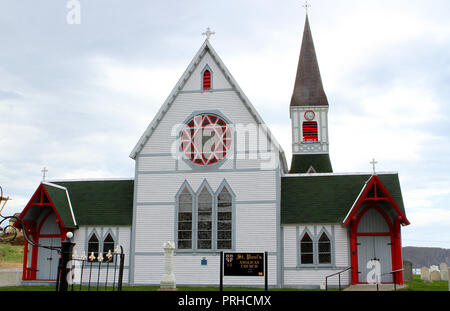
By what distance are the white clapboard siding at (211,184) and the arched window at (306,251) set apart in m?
2.73

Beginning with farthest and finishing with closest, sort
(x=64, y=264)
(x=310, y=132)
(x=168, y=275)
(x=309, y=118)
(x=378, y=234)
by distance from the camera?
(x=309, y=118) → (x=310, y=132) → (x=378, y=234) → (x=168, y=275) → (x=64, y=264)

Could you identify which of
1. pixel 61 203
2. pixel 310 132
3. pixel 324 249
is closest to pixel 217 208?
pixel 324 249

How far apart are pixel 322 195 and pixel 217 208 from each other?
5.80 metres

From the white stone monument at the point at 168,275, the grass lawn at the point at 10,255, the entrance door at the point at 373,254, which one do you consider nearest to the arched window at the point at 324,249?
the entrance door at the point at 373,254

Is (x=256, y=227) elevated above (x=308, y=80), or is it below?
below

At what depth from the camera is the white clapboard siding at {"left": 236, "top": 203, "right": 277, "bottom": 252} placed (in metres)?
26.4

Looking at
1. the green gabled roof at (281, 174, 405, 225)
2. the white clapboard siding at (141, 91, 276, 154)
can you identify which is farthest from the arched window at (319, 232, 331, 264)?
the white clapboard siding at (141, 91, 276, 154)

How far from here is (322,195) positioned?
2742cm

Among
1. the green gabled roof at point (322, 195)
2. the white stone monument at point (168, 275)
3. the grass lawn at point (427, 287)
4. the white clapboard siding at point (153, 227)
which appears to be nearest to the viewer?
the white stone monument at point (168, 275)

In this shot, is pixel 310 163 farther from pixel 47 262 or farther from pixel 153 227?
pixel 47 262

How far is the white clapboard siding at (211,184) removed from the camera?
2697 cm

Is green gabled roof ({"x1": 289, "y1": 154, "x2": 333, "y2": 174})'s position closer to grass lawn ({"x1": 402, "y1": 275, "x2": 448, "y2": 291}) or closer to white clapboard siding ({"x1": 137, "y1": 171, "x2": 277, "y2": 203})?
grass lawn ({"x1": 402, "y1": 275, "x2": 448, "y2": 291})

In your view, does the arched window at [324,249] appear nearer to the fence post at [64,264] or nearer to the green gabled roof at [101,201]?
the green gabled roof at [101,201]
